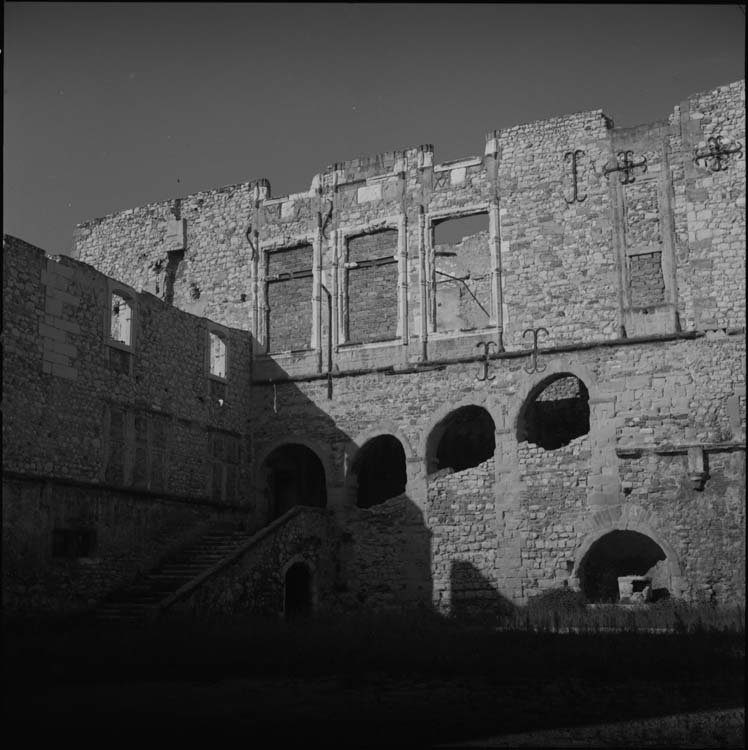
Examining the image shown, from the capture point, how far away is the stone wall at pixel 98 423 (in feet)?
54.2

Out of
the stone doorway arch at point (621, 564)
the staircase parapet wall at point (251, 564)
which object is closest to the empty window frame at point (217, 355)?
the staircase parapet wall at point (251, 564)

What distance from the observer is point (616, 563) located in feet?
64.7

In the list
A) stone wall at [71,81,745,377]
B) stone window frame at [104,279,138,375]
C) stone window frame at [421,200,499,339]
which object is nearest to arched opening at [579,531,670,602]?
stone wall at [71,81,745,377]

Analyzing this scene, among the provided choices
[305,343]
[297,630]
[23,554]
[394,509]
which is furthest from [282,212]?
[297,630]

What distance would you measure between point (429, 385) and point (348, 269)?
3245 millimetres

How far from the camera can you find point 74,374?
17766 millimetres

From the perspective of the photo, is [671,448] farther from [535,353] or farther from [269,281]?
[269,281]

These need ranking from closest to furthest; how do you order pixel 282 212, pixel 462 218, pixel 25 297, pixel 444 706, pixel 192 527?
pixel 444 706 → pixel 25 297 → pixel 192 527 → pixel 462 218 → pixel 282 212

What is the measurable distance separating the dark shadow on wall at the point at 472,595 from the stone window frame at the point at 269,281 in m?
5.63

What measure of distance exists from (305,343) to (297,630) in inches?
371

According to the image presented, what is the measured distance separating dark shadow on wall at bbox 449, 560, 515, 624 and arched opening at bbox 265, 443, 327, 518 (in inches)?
176

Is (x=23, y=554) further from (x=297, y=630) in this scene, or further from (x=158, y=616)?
(x=297, y=630)

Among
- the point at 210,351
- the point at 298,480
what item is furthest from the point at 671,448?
the point at 210,351

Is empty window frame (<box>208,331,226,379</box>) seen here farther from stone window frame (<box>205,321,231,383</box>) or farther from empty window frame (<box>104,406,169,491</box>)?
empty window frame (<box>104,406,169,491</box>)
